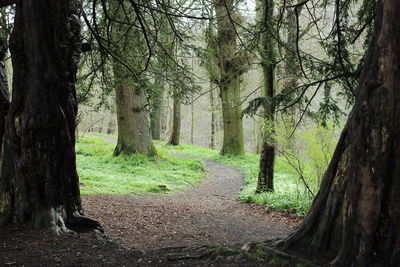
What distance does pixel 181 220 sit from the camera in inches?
267

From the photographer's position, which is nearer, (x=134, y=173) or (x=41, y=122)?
Answer: (x=41, y=122)

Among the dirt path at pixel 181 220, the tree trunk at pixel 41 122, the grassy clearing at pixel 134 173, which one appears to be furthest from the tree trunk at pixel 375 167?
the grassy clearing at pixel 134 173

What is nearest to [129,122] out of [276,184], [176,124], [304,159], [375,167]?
[276,184]

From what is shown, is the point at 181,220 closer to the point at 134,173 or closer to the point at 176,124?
the point at 134,173

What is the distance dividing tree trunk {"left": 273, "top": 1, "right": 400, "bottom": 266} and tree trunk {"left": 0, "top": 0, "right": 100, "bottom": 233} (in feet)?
9.00

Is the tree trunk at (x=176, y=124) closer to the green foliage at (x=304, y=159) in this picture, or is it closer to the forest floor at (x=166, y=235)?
the forest floor at (x=166, y=235)

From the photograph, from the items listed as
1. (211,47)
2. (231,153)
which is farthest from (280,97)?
(231,153)

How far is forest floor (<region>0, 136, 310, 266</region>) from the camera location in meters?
2.85

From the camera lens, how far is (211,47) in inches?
269

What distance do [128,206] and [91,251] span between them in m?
4.38

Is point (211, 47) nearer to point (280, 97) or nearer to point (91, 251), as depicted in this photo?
point (280, 97)

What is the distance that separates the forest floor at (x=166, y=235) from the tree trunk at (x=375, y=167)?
1.66ft

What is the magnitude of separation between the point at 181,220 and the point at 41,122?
381 cm

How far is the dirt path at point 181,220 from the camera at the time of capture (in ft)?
17.6
